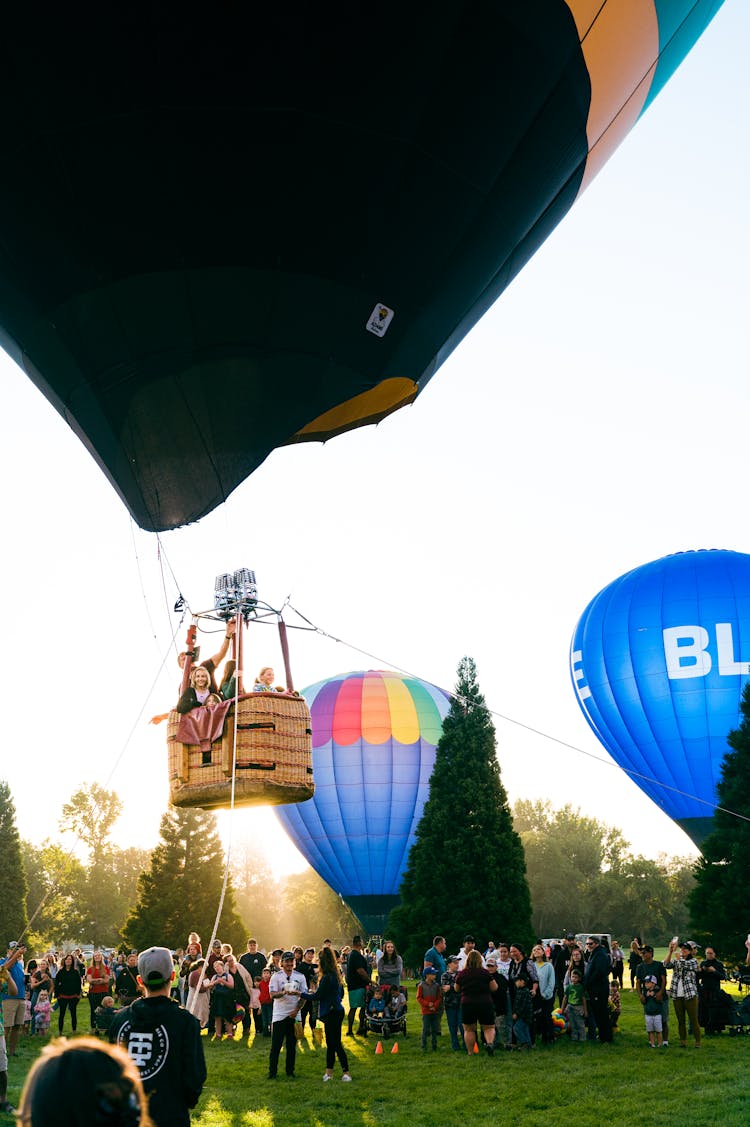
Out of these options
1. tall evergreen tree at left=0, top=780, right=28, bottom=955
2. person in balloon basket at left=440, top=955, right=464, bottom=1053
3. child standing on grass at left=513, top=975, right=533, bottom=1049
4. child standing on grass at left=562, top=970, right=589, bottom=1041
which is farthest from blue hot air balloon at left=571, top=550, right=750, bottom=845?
tall evergreen tree at left=0, top=780, right=28, bottom=955

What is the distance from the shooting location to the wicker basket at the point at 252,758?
5914mm

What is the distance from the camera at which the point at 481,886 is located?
23.8m

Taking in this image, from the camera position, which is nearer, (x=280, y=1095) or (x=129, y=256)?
(x=129, y=256)

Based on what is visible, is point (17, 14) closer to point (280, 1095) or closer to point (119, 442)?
point (119, 442)

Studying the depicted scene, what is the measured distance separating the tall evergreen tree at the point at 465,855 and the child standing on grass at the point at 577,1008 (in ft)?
39.1

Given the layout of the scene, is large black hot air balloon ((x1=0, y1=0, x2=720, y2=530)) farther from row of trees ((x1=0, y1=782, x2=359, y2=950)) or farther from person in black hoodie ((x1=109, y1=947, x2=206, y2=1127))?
row of trees ((x1=0, y1=782, x2=359, y2=950))

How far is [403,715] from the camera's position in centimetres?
2977

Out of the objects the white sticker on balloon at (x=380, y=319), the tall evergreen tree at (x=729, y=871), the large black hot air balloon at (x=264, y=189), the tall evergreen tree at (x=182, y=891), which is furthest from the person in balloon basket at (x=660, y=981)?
the tall evergreen tree at (x=182, y=891)

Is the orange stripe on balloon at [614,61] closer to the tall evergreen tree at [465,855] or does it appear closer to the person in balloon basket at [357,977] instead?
the person in balloon basket at [357,977]

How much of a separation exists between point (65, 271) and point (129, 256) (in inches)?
16.2

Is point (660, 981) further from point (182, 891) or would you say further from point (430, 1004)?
point (182, 891)

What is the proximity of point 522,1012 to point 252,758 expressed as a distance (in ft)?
19.7

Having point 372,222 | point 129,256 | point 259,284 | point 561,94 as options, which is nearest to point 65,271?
point 129,256

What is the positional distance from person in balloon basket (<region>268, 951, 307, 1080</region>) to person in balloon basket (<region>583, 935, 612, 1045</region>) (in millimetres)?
3181
